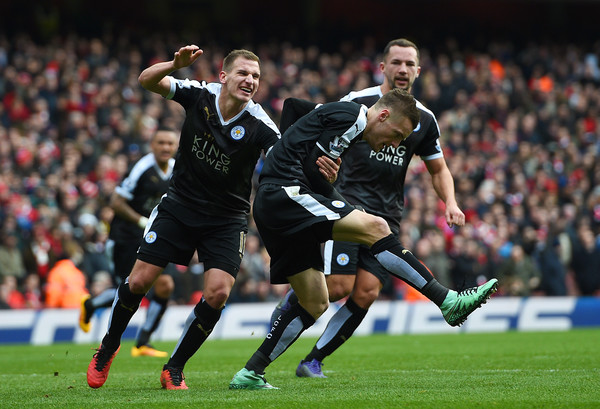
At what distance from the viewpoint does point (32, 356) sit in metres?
11.6

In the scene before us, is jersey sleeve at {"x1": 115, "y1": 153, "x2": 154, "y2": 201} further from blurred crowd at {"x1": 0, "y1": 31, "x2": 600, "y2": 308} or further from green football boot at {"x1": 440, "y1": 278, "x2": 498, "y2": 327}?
green football boot at {"x1": 440, "y1": 278, "x2": 498, "y2": 327}

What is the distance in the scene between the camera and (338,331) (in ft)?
26.8

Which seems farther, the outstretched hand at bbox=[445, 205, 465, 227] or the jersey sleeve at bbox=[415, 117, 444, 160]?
the jersey sleeve at bbox=[415, 117, 444, 160]

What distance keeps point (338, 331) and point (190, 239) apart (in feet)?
5.89

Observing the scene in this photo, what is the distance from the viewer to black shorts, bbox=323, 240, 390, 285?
818 centimetres

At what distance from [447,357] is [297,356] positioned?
1810 millimetres

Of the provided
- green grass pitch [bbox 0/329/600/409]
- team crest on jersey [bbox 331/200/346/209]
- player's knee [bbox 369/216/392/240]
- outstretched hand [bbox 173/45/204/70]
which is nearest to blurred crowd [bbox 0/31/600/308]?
green grass pitch [bbox 0/329/600/409]

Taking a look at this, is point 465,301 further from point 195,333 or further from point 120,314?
point 120,314

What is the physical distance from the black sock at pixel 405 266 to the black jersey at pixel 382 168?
1982mm

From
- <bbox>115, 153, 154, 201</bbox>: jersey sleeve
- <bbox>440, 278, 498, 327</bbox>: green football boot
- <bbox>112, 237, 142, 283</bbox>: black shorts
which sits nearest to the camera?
<bbox>440, 278, 498, 327</bbox>: green football boot

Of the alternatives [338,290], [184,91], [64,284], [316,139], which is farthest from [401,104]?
[64,284]

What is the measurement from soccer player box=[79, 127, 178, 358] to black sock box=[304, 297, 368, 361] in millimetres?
3028

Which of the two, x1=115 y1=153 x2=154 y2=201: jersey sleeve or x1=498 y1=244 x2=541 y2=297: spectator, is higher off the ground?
x1=115 y1=153 x2=154 y2=201: jersey sleeve

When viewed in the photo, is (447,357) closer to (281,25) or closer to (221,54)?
(221,54)
